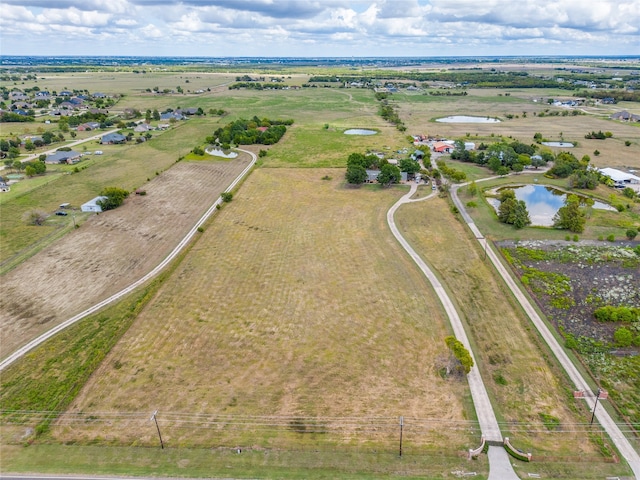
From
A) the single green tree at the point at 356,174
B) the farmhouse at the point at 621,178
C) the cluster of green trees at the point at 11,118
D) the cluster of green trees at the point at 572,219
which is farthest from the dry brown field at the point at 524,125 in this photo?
the cluster of green trees at the point at 11,118

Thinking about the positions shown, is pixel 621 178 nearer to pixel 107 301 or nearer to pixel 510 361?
pixel 510 361

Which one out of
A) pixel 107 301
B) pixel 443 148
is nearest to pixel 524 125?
pixel 443 148

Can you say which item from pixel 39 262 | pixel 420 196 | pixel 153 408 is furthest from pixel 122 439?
pixel 420 196

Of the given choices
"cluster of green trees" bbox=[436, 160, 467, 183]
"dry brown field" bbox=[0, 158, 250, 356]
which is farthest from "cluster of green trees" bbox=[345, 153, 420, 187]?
"dry brown field" bbox=[0, 158, 250, 356]

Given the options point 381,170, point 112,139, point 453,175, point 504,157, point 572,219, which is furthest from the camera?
point 112,139

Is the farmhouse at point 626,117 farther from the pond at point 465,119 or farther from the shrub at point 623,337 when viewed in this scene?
the shrub at point 623,337

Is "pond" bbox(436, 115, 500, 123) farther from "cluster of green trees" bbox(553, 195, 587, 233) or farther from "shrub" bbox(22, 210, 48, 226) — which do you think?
"shrub" bbox(22, 210, 48, 226)

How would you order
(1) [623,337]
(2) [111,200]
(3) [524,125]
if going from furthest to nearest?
(3) [524,125] < (2) [111,200] < (1) [623,337]
